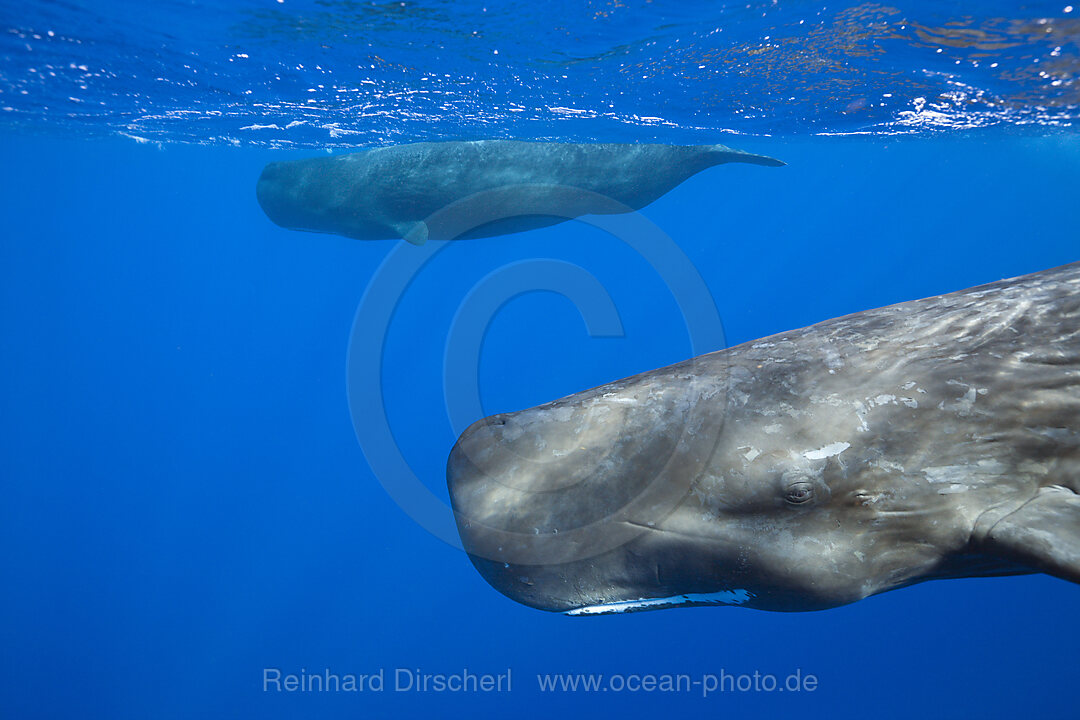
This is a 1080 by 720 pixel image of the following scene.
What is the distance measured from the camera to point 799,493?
2.50 m

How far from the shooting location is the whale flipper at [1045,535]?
6.84ft

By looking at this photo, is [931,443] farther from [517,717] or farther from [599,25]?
[517,717]

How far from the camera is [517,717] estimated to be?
933 inches

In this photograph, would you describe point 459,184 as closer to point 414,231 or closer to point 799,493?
point 414,231

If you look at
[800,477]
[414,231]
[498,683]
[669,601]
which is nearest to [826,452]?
[800,477]

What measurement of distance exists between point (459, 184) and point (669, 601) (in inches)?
418

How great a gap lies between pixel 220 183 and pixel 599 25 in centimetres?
4016

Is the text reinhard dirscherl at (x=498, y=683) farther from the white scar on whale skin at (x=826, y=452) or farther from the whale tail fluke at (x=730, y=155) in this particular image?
the white scar on whale skin at (x=826, y=452)

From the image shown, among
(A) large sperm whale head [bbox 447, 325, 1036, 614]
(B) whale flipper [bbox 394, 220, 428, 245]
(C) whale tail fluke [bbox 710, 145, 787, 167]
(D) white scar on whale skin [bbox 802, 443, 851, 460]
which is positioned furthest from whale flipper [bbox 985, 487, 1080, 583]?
(C) whale tail fluke [bbox 710, 145, 787, 167]

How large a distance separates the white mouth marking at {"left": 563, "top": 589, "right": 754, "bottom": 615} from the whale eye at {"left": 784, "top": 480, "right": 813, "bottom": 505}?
0.47m

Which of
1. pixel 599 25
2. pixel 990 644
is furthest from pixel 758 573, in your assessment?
pixel 990 644

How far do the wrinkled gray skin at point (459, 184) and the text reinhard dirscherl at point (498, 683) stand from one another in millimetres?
17445

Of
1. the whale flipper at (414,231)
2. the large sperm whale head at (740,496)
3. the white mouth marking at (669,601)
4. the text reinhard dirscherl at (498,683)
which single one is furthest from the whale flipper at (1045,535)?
the text reinhard dirscherl at (498,683)

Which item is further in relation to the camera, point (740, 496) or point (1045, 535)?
point (740, 496)
